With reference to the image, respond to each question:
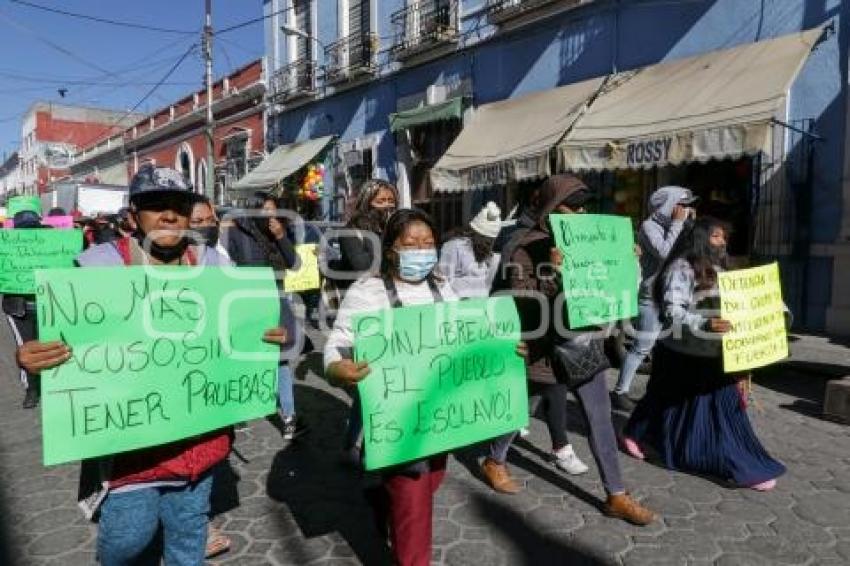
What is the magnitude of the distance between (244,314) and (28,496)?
257 cm

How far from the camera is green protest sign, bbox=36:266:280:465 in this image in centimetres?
190

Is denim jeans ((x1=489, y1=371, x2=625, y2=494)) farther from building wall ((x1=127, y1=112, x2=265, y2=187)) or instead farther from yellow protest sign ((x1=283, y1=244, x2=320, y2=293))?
building wall ((x1=127, y1=112, x2=265, y2=187))

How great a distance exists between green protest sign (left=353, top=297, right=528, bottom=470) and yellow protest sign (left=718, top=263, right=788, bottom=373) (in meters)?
1.60

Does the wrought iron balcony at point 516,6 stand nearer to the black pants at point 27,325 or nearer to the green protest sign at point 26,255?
the green protest sign at point 26,255

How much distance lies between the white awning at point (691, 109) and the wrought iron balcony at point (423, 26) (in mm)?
4239

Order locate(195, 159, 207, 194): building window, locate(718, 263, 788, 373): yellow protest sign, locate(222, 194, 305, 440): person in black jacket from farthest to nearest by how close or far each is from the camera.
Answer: locate(195, 159, 207, 194): building window → locate(222, 194, 305, 440): person in black jacket → locate(718, 263, 788, 373): yellow protest sign

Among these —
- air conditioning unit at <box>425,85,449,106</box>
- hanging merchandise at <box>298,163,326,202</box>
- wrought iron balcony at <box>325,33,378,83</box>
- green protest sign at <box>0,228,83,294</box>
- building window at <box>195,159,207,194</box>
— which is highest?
wrought iron balcony at <box>325,33,378,83</box>

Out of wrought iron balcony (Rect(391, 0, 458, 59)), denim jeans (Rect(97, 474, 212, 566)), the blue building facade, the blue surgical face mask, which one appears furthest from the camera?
wrought iron balcony (Rect(391, 0, 458, 59))

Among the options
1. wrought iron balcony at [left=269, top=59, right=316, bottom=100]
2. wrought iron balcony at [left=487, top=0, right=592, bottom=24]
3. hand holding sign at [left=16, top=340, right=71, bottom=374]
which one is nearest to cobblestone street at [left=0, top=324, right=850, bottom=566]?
hand holding sign at [left=16, top=340, right=71, bottom=374]

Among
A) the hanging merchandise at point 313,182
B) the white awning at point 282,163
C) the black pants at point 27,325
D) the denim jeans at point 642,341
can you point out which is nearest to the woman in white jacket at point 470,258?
the denim jeans at point 642,341

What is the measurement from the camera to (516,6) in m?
10.7

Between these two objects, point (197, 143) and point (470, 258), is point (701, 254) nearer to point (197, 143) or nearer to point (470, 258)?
point (470, 258)

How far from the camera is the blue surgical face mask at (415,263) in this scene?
8.67 feet

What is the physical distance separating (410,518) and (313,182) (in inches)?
579
